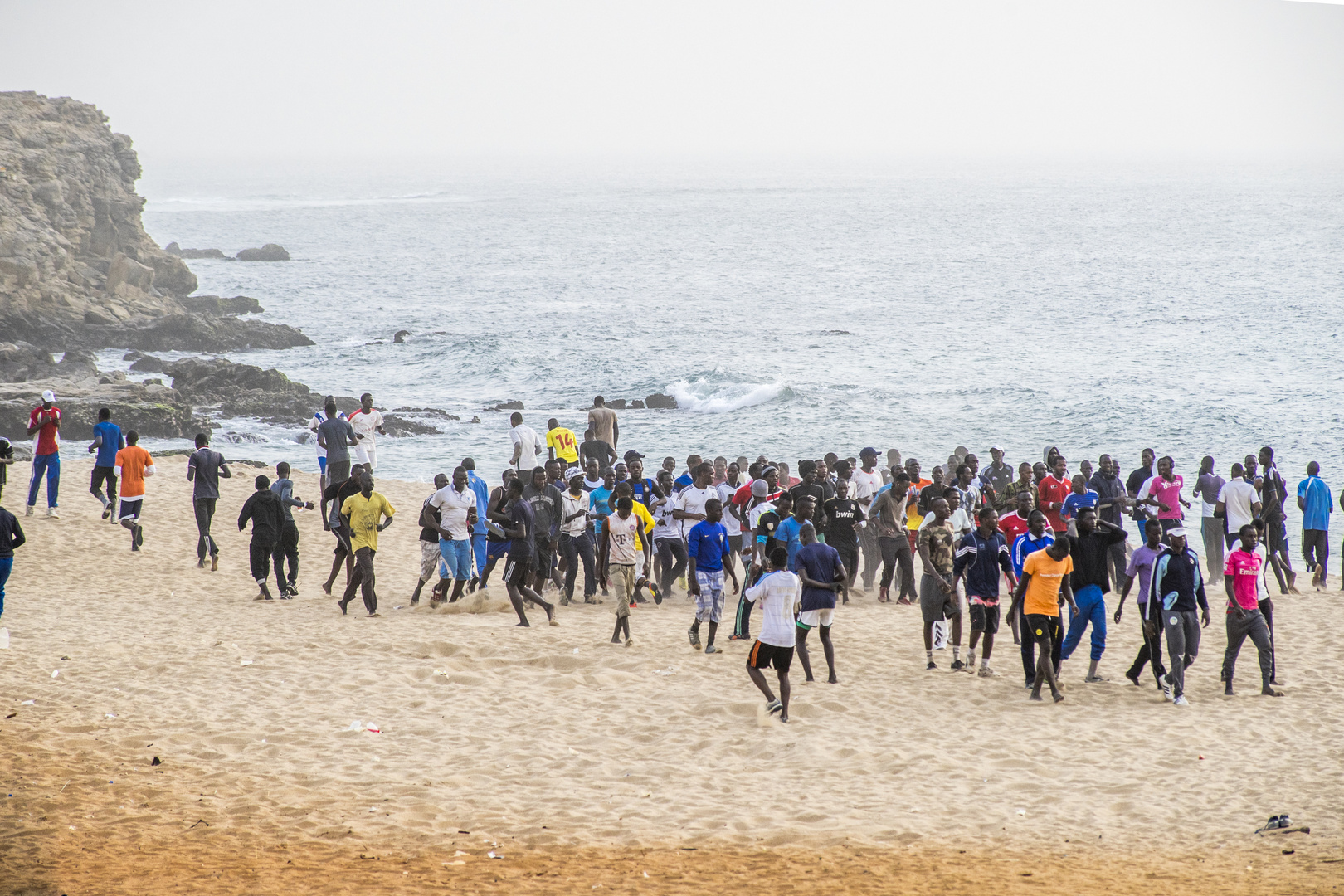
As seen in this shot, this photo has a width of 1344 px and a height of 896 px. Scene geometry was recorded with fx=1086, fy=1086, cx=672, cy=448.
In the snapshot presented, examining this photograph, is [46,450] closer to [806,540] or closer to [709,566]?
[709,566]

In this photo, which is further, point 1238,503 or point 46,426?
point 46,426

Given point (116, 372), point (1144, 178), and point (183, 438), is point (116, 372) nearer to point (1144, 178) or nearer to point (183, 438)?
point (183, 438)

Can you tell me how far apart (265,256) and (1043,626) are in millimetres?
82069

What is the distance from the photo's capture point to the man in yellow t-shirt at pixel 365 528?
12117 mm

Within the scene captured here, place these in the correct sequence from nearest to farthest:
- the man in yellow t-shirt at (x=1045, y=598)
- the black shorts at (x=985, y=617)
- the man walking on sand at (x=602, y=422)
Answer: the man in yellow t-shirt at (x=1045, y=598) → the black shorts at (x=985, y=617) → the man walking on sand at (x=602, y=422)

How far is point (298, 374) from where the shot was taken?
3866cm

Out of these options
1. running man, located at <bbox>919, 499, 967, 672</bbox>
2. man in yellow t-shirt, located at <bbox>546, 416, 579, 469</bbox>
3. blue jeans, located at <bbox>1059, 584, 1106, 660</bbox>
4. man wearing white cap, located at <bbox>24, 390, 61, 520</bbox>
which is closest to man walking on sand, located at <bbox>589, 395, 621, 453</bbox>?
man in yellow t-shirt, located at <bbox>546, 416, 579, 469</bbox>

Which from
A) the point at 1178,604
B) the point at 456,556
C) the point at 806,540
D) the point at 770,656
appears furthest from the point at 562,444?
the point at 1178,604

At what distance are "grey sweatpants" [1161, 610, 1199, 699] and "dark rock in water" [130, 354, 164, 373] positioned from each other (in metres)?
33.3

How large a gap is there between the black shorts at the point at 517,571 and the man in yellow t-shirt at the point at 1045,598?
512 centimetres

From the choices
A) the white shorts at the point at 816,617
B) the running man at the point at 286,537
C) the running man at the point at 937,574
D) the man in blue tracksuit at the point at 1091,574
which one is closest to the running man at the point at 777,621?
the white shorts at the point at 816,617

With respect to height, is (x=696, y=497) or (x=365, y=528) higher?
(x=696, y=497)

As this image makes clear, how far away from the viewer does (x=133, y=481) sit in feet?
50.1

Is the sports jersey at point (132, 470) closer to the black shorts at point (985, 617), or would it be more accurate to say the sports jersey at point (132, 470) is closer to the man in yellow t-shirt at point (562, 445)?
the man in yellow t-shirt at point (562, 445)
